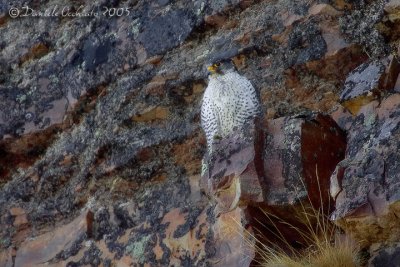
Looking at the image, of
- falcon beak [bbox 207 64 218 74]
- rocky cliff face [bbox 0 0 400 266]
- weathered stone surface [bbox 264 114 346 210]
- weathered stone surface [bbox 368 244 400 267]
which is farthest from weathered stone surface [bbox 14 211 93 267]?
weathered stone surface [bbox 368 244 400 267]

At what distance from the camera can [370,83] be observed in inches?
257

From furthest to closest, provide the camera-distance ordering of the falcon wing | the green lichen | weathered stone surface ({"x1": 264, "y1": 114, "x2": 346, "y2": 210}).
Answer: the falcon wing, the green lichen, weathered stone surface ({"x1": 264, "y1": 114, "x2": 346, "y2": 210})

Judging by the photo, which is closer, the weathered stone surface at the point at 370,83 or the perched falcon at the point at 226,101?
the weathered stone surface at the point at 370,83

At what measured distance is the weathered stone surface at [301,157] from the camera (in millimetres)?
6254

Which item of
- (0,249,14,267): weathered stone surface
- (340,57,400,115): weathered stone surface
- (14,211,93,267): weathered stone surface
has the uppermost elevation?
A: (340,57,400,115): weathered stone surface

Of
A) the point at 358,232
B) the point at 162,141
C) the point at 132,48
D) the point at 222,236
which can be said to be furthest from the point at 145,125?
the point at 358,232

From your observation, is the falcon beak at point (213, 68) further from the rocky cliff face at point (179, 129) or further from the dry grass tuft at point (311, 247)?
the dry grass tuft at point (311, 247)

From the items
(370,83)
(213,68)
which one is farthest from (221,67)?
(370,83)

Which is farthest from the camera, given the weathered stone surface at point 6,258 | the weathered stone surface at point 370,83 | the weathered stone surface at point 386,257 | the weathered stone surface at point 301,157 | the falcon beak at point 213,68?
the weathered stone surface at point 6,258

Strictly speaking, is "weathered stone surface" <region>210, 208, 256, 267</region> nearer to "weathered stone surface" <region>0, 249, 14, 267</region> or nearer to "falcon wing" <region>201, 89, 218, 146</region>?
"falcon wing" <region>201, 89, 218, 146</region>

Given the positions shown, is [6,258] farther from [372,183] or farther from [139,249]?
[372,183]

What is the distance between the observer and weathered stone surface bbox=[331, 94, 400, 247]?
566cm

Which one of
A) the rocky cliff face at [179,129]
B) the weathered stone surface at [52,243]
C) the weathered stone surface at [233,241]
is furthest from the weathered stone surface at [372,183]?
the weathered stone surface at [52,243]

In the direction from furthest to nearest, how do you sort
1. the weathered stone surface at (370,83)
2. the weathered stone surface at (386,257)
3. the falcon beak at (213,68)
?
the falcon beak at (213,68), the weathered stone surface at (370,83), the weathered stone surface at (386,257)
